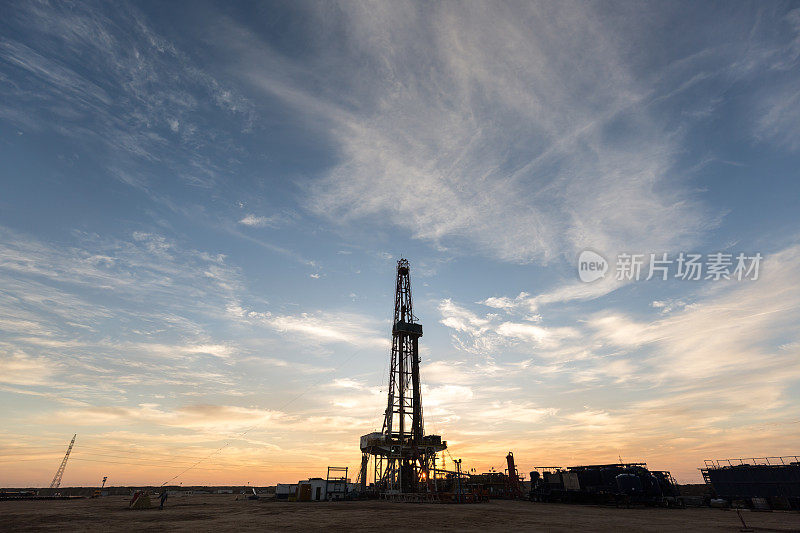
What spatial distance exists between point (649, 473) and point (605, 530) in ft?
94.9

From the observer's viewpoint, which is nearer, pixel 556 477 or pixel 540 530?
pixel 540 530

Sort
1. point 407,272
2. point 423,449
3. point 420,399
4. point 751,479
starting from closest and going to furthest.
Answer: point 751,479 < point 423,449 < point 420,399 < point 407,272

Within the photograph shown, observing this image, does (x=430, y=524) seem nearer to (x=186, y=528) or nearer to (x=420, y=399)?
(x=186, y=528)

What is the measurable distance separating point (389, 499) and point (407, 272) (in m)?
39.9

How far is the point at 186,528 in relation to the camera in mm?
24516

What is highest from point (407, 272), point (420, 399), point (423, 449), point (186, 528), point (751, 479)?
point (407, 272)

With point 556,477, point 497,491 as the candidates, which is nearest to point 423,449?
point 497,491

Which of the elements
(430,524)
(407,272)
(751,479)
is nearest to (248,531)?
(430,524)

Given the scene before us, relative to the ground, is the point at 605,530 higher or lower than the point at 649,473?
lower

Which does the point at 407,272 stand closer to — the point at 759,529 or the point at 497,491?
the point at 497,491

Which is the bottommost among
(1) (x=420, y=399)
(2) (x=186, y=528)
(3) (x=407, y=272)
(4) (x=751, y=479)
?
(2) (x=186, y=528)

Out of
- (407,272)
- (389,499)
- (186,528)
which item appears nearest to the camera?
(186,528)

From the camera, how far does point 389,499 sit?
60094 mm

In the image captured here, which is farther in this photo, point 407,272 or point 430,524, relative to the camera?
point 407,272
